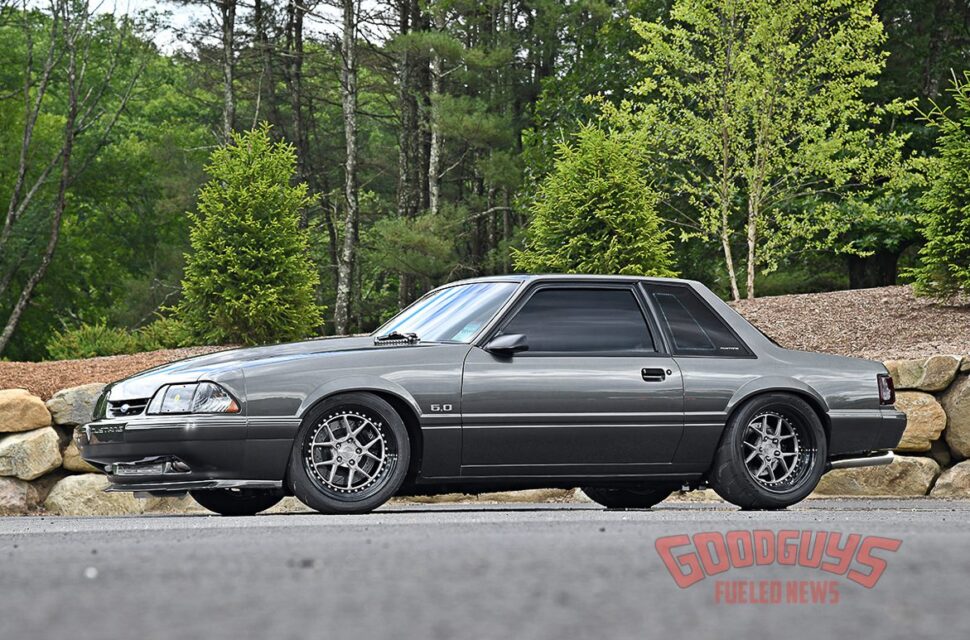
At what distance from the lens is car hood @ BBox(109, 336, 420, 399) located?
8969 mm

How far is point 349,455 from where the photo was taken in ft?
29.1

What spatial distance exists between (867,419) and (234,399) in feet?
15.0

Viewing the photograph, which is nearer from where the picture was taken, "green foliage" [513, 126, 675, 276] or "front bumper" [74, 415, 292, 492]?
"front bumper" [74, 415, 292, 492]

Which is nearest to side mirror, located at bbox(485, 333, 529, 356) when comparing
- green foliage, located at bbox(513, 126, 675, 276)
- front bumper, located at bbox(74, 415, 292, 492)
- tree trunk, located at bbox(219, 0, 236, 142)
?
front bumper, located at bbox(74, 415, 292, 492)

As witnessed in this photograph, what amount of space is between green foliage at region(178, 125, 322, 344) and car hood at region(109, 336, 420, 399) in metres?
10.3

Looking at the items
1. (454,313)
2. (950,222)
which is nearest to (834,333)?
(950,222)

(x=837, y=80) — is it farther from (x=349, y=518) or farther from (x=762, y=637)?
(x=762, y=637)

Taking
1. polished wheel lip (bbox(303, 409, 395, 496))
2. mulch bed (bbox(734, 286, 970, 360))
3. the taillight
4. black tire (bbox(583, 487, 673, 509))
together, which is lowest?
black tire (bbox(583, 487, 673, 509))

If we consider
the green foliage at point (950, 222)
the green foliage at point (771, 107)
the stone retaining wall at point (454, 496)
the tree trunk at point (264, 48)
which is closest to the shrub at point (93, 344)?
the stone retaining wall at point (454, 496)

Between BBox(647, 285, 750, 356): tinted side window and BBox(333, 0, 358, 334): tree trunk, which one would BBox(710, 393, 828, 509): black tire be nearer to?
BBox(647, 285, 750, 356): tinted side window

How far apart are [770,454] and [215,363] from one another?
387 centimetres

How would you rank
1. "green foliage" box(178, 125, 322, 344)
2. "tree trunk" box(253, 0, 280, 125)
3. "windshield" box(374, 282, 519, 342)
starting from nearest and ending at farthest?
"windshield" box(374, 282, 519, 342), "green foliage" box(178, 125, 322, 344), "tree trunk" box(253, 0, 280, 125)
